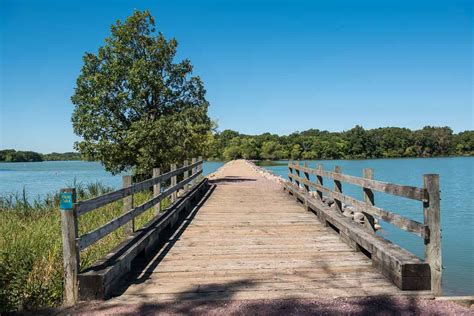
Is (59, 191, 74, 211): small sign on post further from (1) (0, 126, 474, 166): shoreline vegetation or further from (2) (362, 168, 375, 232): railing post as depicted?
(1) (0, 126, 474, 166): shoreline vegetation

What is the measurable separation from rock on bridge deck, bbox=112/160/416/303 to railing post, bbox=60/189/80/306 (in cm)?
51

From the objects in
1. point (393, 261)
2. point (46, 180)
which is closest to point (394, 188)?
point (393, 261)

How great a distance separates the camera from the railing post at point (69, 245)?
13.1 ft

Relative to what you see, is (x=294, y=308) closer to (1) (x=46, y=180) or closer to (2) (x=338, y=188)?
(2) (x=338, y=188)

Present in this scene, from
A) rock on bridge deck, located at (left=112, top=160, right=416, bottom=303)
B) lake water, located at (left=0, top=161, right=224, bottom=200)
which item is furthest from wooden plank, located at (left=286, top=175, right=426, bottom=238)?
lake water, located at (left=0, top=161, right=224, bottom=200)

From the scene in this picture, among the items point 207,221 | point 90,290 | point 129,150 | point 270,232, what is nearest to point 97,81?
point 129,150

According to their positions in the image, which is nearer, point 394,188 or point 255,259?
point 394,188

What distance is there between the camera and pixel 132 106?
1644cm

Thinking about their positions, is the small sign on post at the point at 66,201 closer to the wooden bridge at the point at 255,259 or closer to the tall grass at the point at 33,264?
the wooden bridge at the point at 255,259

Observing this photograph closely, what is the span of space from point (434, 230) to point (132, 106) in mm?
14356

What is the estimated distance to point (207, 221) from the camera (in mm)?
8602

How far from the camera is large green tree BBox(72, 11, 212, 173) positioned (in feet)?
52.5

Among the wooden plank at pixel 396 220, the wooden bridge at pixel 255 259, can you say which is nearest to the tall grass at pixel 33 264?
the wooden bridge at pixel 255 259

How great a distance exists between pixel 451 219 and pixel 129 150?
1400cm
